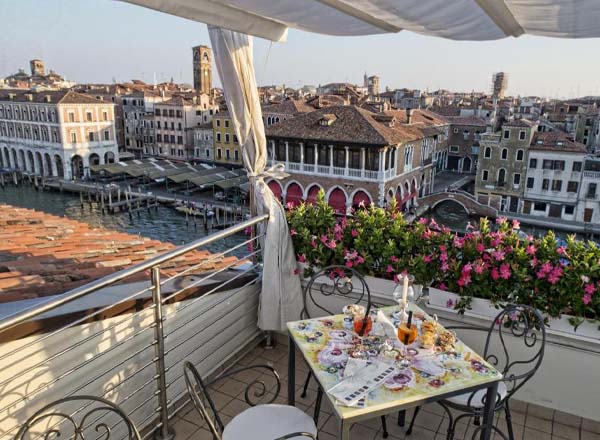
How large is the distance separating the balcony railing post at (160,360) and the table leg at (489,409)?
1.41 metres

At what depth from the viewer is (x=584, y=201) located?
83.0 feet

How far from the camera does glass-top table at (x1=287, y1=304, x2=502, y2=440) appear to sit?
5.17 ft

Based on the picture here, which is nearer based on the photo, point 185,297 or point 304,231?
point 185,297

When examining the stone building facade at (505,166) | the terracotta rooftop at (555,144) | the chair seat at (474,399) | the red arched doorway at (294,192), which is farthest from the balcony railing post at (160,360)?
the stone building facade at (505,166)

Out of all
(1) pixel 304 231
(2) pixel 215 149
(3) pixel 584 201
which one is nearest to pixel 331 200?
(3) pixel 584 201

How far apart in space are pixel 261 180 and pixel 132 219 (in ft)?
96.1

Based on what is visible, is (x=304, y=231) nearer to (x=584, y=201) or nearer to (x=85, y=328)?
(x=85, y=328)

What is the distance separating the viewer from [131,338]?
206 cm

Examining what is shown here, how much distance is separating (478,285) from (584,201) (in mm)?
27198

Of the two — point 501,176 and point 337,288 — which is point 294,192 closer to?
point 501,176

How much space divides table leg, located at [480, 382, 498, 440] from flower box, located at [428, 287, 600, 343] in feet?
2.43

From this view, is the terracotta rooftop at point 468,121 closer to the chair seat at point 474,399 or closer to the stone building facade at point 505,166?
→ the stone building facade at point 505,166

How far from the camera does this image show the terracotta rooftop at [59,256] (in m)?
2.37

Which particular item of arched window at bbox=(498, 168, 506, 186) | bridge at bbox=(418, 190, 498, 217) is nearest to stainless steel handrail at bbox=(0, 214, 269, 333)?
bridge at bbox=(418, 190, 498, 217)
